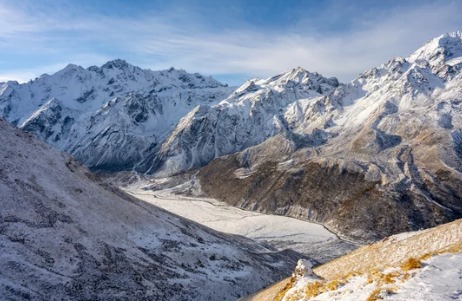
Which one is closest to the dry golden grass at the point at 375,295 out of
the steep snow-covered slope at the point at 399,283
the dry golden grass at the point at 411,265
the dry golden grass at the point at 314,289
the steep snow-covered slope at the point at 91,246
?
the steep snow-covered slope at the point at 399,283

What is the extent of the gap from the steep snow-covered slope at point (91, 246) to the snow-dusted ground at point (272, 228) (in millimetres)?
36764

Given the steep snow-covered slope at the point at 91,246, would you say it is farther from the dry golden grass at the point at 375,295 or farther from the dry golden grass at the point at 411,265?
the dry golden grass at the point at 375,295

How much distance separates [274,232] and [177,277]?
79.5 metres

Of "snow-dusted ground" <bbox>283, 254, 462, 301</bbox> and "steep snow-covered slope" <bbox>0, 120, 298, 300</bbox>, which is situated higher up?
"snow-dusted ground" <bbox>283, 254, 462, 301</bbox>

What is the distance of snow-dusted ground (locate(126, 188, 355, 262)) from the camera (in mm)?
120188

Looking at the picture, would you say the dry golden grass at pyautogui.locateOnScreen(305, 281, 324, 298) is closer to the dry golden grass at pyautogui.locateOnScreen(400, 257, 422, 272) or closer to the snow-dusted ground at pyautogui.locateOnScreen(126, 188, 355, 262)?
the dry golden grass at pyautogui.locateOnScreen(400, 257, 422, 272)

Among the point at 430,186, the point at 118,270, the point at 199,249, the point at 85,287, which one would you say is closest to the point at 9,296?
the point at 85,287

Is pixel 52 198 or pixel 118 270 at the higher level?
pixel 52 198

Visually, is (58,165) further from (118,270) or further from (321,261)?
(321,261)

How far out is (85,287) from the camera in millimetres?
48750

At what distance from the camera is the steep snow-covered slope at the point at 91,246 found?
48656 mm

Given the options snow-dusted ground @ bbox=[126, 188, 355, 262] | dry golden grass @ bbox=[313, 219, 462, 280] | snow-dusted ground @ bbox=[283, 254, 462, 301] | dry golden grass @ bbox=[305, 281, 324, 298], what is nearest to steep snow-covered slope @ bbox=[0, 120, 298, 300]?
dry golden grass @ bbox=[313, 219, 462, 280]

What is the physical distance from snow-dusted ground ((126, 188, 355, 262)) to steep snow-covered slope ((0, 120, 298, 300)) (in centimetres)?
3676

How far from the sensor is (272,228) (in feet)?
459
